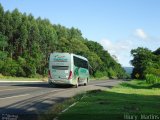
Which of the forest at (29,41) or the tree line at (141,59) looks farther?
the tree line at (141,59)

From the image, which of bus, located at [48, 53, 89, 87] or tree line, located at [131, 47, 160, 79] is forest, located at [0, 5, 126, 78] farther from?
bus, located at [48, 53, 89, 87]

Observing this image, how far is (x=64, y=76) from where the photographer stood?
4066cm

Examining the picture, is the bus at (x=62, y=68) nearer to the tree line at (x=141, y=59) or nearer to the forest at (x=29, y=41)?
the forest at (x=29, y=41)

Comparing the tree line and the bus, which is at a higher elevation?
the tree line

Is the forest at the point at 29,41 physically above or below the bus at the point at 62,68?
above

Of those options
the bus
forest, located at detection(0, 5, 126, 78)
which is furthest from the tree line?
the bus

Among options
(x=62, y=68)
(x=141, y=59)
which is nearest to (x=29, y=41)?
(x=141, y=59)

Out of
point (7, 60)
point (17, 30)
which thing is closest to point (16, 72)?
point (7, 60)

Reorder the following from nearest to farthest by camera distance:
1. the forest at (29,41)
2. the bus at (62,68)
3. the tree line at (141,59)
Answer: the bus at (62,68)
the forest at (29,41)
the tree line at (141,59)

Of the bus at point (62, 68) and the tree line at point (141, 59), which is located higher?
the tree line at point (141, 59)

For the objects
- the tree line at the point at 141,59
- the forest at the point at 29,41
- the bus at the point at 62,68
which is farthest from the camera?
the tree line at the point at 141,59

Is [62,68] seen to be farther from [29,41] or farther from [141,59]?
[141,59]

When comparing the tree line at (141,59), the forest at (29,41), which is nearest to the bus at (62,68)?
the forest at (29,41)

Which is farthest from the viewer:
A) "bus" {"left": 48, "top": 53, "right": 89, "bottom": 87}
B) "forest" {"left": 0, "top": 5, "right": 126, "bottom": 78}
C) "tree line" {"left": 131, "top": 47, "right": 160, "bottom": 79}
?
"tree line" {"left": 131, "top": 47, "right": 160, "bottom": 79}
